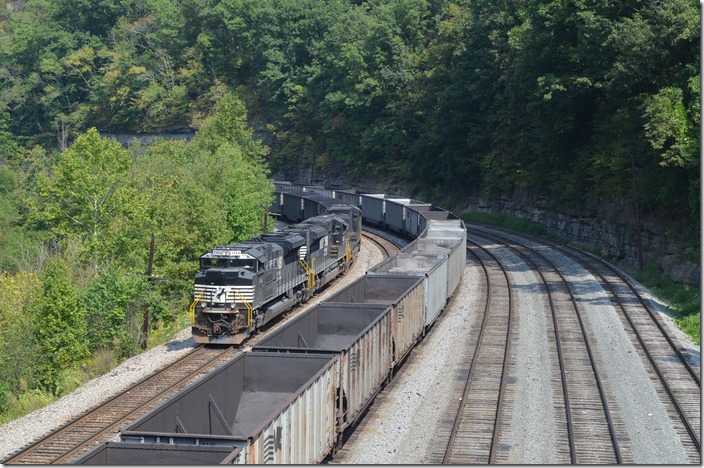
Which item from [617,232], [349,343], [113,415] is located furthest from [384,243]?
[349,343]

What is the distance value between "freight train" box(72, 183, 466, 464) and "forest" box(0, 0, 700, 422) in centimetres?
1056

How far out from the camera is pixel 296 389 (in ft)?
53.6

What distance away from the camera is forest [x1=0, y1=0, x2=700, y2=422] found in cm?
3591

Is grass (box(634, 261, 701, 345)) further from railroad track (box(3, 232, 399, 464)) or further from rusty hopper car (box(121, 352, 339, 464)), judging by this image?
rusty hopper car (box(121, 352, 339, 464))

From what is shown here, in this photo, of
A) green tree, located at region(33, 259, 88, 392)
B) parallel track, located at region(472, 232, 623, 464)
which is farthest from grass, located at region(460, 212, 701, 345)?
green tree, located at region(33, 259, 88, 392)

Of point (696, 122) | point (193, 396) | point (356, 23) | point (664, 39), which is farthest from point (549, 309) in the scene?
point (356, 23)

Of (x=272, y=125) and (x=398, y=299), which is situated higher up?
(x=272, y=125)

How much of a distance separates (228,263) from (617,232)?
87.5 feet

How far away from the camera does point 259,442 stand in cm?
1170

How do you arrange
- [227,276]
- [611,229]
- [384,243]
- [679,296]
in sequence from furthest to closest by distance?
[384,243]
[611,229]
[679,296]
[227,276]

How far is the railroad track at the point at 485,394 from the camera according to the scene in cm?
1752

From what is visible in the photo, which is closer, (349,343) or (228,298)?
(349,343)

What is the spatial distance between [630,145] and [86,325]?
2714cm

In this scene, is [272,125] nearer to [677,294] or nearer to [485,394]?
[677,294]
